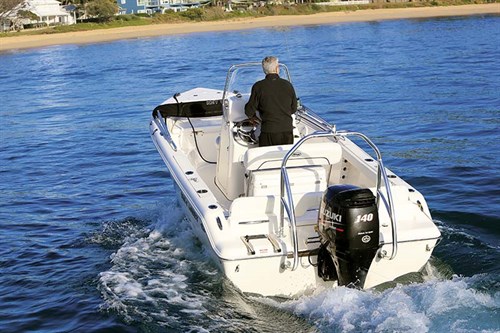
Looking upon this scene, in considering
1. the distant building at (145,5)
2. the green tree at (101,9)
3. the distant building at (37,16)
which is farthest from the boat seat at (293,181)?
the distant building at (145,5)

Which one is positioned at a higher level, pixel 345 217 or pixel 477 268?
pixel 345 217

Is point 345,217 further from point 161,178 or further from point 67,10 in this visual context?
point 67,10

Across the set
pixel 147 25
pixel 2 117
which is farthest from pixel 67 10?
pixel 2 117

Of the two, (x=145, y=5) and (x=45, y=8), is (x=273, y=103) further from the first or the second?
(x=145, y=5)

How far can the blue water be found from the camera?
17.7 ft

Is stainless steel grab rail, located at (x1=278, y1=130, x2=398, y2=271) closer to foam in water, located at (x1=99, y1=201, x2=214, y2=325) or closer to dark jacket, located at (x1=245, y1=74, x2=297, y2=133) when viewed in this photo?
foam in water, located at (x1=99, y1=201, x2=214, y2=325)

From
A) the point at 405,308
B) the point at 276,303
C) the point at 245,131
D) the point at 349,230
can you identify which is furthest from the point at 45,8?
the point at 405,308

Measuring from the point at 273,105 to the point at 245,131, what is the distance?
0.68 meters

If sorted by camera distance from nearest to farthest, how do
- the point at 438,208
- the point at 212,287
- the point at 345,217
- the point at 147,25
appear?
the point at 345,217
the point at 212,287
the point at 438,208
the point at 147,25

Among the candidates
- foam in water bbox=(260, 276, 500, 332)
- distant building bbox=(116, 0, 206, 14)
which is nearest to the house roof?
distant building bbox=(116, 0, 206, 14)

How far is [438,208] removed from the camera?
8.39 metres

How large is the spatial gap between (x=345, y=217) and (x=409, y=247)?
2.42 feet

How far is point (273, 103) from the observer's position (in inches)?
260

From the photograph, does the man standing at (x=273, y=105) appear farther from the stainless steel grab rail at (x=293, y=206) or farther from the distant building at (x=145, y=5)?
the distant building at (x=145, y=5)
